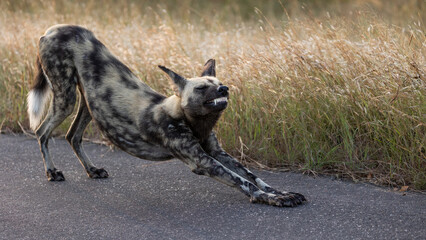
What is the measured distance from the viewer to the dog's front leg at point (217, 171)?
3.66 m

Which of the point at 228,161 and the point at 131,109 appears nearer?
the point at 228,161

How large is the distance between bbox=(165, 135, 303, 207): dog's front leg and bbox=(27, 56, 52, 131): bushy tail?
55.3 inches

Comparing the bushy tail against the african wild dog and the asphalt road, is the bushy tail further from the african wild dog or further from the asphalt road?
the asphalt road

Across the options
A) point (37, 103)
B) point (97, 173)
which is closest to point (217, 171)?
point (97, 173)

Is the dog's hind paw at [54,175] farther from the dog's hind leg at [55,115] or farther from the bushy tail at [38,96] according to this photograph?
the bushy tail at [38,96]

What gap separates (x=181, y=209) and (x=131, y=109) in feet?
2.98

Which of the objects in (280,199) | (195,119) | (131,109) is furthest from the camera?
(131,109)

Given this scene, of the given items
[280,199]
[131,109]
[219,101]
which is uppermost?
[219,101]

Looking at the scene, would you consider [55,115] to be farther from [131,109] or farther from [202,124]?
[202,124]

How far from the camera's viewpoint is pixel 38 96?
4.80 metres

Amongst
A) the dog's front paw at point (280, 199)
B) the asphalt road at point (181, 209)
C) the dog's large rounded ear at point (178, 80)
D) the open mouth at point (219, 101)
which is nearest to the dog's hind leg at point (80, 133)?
the asphalt road at point (181, 209)

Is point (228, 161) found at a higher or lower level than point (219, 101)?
lower

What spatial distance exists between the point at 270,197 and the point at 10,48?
4929 mm

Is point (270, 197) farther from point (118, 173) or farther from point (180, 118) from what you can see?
point (118, 173)
